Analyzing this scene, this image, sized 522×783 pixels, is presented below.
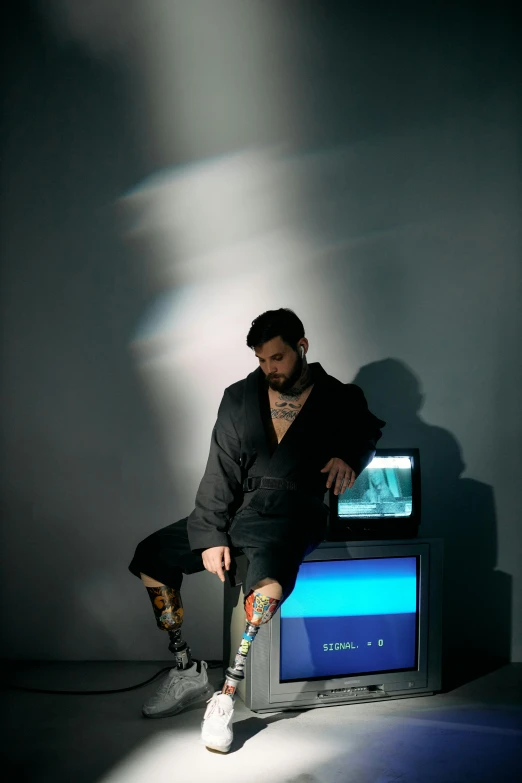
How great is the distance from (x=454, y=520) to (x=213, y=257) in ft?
4.92

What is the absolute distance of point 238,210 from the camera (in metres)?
3.04

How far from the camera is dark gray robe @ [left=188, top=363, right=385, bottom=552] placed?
2.42 metres

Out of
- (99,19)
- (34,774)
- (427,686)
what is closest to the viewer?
(34,774)

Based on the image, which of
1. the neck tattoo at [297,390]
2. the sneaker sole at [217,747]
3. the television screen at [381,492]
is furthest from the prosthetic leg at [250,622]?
the neck tattoo at [297,390]

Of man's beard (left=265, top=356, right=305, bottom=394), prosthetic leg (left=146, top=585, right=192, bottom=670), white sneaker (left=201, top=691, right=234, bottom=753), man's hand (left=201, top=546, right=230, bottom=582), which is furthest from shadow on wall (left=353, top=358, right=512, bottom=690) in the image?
white sneaker (left=201, top=691, right=234, bottom=753)

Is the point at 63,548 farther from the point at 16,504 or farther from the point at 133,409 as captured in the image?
the point at 133,409

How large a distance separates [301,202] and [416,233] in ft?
1.65

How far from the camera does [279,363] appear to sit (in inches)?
98.7

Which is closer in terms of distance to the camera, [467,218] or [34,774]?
[34,774]

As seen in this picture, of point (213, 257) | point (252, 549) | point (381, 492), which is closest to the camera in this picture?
point (252, 549)

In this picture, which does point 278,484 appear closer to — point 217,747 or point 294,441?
point 294,441

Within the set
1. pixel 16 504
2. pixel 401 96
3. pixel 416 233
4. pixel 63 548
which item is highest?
pixel 401 96

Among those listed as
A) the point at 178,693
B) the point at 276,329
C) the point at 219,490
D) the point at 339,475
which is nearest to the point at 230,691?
the point at 178,693

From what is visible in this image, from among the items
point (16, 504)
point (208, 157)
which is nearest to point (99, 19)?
point (208, 157)
